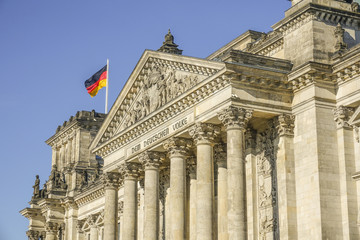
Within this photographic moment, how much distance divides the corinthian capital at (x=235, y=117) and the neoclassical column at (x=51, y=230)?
35853mm

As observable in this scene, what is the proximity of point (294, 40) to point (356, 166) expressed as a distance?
722cm

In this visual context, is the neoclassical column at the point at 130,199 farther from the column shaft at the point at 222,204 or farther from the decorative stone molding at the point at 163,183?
the column shaft at the point at 222,204

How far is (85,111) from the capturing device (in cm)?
7106

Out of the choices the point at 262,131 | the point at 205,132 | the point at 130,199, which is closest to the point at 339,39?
the point at 262,131

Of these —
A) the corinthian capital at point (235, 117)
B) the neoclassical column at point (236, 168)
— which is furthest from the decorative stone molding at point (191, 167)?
the corinthian capital at point (235, 117)

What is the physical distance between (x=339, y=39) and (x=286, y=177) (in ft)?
23.9

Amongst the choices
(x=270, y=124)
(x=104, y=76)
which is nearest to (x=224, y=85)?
(x=270, y=124)

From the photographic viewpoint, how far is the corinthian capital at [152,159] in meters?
45.3

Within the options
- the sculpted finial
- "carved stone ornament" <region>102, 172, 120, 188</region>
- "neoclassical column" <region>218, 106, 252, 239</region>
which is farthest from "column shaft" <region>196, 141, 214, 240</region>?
"carved stone ornament" <region>102, 172, 120, 188</region>

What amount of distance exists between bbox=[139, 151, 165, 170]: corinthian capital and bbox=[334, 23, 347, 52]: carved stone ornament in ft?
41.4

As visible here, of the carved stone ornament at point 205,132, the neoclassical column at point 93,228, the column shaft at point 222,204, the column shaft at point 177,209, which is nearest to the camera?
the carved stone ornament at point 205,132

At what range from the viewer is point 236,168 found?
3666cm

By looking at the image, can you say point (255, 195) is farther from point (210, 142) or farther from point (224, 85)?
point (224, 85)

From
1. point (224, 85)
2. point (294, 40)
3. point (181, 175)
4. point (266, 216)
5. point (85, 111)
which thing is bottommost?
point (266, 216)
